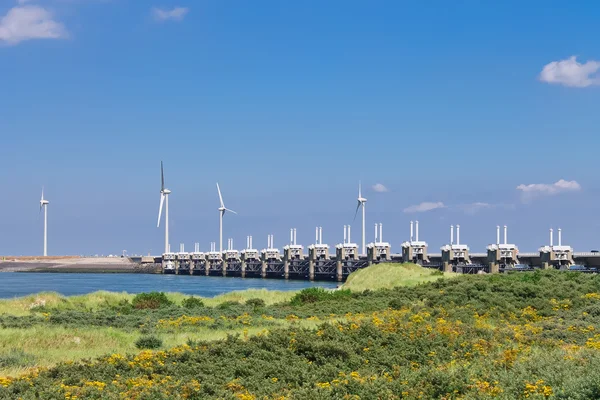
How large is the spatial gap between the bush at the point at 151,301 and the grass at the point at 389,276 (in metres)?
18.1

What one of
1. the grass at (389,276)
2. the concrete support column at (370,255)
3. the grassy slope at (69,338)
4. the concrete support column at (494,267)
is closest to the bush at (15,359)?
the grassy slope at (69,338)

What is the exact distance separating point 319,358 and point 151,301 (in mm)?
29042

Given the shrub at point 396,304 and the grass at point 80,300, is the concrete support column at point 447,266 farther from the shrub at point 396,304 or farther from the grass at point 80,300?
the shrub at point 396,304

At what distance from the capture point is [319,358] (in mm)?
20062

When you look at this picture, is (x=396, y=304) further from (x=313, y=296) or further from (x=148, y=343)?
(x=148, y=343)

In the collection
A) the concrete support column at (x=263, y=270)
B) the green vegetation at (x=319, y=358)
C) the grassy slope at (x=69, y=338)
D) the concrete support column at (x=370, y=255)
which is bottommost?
the concrete support column at (x=263, y=270)

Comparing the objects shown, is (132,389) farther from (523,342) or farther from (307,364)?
(523,342)

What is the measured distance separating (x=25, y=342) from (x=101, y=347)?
265 cm

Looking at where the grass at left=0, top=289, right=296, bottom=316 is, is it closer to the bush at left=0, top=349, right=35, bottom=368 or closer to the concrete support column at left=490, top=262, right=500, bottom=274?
the bush at left=0, top=349, right=35, bottom=368

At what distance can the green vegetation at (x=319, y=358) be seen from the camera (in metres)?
15.3

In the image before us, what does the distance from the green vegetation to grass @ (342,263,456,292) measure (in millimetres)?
26314

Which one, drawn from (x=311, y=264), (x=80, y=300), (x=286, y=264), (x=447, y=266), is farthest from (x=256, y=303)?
(x=286, y=264)

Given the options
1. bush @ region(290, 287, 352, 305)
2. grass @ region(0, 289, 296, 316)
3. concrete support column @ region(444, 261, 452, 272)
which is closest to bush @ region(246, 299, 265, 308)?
bush @ region(290, 287, 352, 305)

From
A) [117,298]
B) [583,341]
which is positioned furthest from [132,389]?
[117,298]
